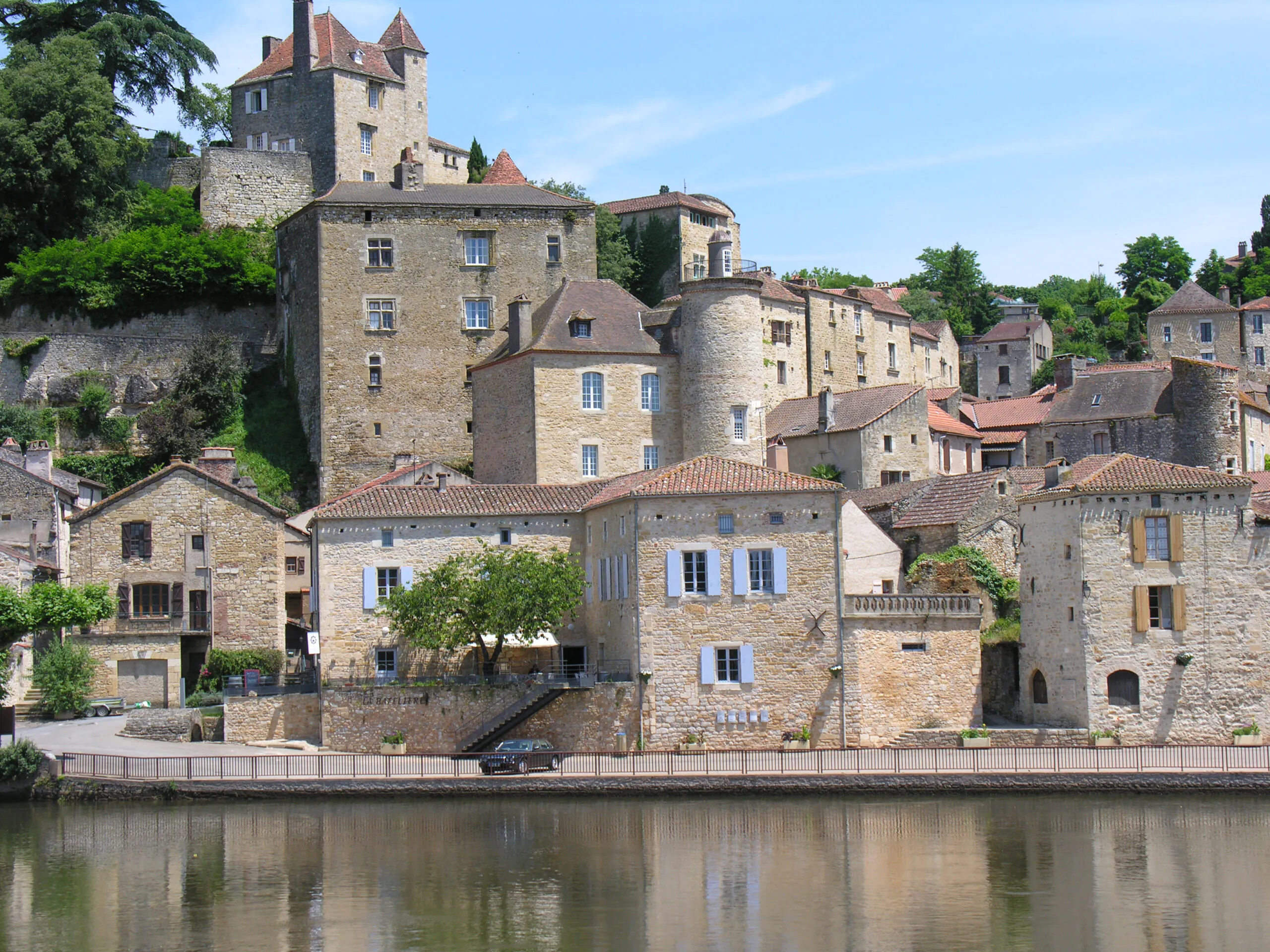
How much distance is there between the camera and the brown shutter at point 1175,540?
4300 cm

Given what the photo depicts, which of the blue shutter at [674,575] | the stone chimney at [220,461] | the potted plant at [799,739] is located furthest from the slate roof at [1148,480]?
the stone chimney at [220,461]

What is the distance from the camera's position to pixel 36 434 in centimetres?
6419

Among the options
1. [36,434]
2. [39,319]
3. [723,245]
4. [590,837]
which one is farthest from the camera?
[39,319]

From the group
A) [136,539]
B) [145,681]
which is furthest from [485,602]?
[136,539]

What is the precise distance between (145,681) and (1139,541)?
28648 mm

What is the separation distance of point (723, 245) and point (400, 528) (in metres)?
17.7

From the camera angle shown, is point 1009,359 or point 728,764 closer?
point 728,764

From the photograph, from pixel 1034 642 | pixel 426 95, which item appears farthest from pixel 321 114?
pixel 1034 642

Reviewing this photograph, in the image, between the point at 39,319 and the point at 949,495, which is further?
the point at 39,319

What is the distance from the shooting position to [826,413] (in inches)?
2490

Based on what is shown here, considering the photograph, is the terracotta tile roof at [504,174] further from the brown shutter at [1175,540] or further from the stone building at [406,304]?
the brown shutter at [1175,540]

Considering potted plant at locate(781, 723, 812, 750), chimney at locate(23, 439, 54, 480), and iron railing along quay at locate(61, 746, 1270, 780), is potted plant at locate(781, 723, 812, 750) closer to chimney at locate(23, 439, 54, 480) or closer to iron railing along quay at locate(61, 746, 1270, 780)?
iron railing along quay at locate(61, 746, 1270, 780)

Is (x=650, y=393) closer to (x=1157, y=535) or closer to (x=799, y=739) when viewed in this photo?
(x=799, y=739)

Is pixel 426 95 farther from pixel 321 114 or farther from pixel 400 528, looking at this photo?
pixel 400 528
